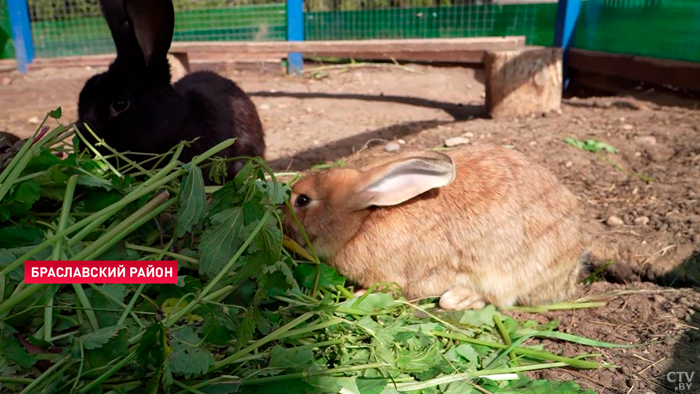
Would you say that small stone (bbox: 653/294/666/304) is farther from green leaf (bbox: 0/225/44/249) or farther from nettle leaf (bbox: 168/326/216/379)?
green leaf (bbox: 0/225/44/249)

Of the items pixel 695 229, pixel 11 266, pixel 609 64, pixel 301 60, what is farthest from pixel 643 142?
pixel 301 60

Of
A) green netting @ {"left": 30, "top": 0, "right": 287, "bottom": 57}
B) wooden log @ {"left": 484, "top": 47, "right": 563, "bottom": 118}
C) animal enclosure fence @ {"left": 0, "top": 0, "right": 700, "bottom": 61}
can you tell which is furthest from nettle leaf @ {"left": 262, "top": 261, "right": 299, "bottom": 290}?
green netting @ {"left": 30, "top": 0, "right": 287, "bottom": 57}

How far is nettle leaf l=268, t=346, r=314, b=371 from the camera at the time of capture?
1.76m

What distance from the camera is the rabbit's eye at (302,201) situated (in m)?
2.71

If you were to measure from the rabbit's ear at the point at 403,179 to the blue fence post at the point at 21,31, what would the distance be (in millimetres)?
8086

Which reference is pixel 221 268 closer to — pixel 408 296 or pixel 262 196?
pixel 262 196

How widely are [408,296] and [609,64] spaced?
5323mm

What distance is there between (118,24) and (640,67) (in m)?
5.31

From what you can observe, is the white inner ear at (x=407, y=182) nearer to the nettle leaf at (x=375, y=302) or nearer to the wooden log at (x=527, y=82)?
the nettle leaf at (x=375, y=302)

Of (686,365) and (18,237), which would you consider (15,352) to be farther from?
(686,365)

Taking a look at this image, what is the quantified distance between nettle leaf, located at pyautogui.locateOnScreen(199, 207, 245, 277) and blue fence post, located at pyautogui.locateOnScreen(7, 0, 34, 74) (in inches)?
329

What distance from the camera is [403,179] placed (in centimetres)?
258

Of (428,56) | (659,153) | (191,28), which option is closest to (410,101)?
(428,56)

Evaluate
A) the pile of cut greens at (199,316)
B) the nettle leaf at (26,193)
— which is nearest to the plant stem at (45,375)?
the pile of cut greens at (199,316)
